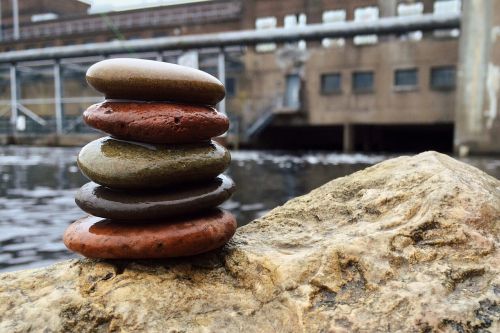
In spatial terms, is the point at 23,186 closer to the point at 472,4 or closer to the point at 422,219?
the point at 422,219

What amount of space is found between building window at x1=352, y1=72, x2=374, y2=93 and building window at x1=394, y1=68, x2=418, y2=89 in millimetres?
1486

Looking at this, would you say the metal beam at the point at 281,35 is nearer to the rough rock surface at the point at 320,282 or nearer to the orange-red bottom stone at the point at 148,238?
the rough rock surface at the point at 320,282

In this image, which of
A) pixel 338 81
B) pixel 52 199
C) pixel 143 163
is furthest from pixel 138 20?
pixel 143 163

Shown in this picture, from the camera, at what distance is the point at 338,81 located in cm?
3084

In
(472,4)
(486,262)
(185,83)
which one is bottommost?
(486,262)

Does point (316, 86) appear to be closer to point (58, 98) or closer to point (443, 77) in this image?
point (443, 77)

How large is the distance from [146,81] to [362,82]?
95.3 ft

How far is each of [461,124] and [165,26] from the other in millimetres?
31210

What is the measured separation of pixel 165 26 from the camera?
4719 centimetres

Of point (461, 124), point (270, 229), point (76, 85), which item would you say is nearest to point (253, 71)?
Result: point (461, 124)

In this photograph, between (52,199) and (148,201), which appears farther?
(52,199)

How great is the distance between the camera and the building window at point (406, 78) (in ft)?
94.6

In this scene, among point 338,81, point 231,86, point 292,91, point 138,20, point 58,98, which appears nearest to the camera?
point 338,81

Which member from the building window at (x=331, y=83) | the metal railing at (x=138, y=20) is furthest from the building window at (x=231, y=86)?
the metal railing at (x=138, y=20)
